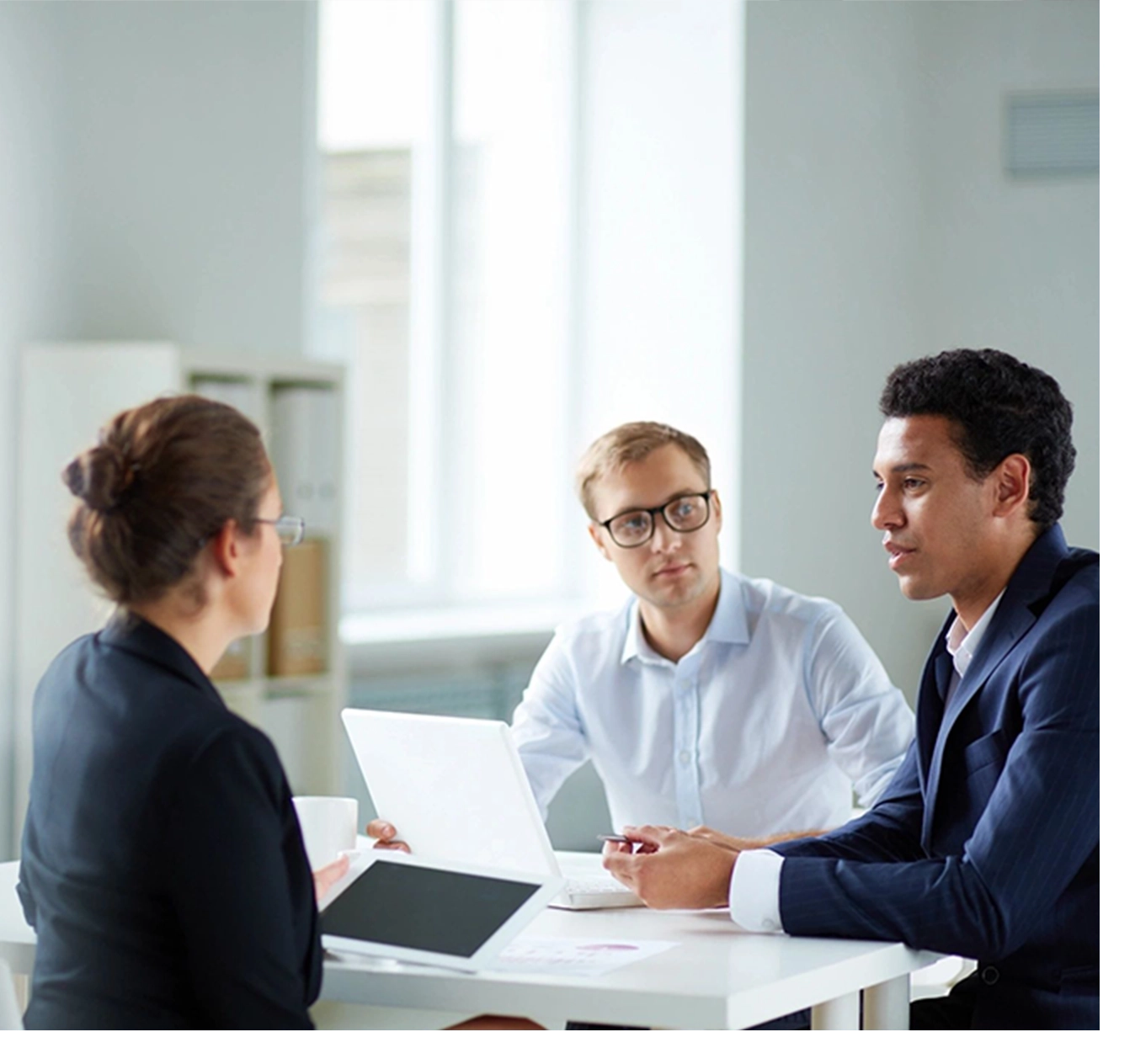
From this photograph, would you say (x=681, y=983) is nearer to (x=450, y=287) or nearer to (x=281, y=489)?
(x=281, y=489)

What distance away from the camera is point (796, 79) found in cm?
339

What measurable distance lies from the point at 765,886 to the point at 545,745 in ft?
2.37

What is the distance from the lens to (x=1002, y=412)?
5.81ft

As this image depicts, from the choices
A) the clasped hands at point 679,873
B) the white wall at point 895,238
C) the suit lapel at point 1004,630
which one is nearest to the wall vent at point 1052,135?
the white wall at point 895,238

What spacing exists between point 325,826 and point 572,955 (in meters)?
0.33

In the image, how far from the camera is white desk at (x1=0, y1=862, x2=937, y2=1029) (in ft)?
4.74

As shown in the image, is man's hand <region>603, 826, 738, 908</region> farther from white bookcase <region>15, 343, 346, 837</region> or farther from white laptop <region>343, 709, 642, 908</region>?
white bookcase <region>15, 343, 346, 837</region>

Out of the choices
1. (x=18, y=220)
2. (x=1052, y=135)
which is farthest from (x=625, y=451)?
(x=18, y=220)

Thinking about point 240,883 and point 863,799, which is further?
point 863,799

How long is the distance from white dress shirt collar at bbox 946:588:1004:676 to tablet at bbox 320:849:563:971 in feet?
1.78

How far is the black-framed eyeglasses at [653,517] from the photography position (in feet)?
7.53

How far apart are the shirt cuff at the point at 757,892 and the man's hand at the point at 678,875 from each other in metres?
0.03

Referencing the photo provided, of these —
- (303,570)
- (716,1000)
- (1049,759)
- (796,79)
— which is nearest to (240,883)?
(716,1000)

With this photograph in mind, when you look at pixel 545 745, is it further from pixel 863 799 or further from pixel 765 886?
pixel 765 886
